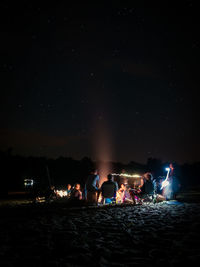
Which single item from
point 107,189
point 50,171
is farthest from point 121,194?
point 50,171

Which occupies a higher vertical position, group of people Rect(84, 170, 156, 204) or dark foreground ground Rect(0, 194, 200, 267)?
group of people Rect(84, 170, 156, 204)

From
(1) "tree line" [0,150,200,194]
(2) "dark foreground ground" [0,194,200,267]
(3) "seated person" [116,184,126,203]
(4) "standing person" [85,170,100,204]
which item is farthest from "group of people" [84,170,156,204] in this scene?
(1) "tree line" [0,150,200,194]

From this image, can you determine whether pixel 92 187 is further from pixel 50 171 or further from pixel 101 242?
pixel 50 171

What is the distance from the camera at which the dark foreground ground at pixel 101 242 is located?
3352mm

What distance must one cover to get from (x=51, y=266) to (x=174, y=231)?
2.96m

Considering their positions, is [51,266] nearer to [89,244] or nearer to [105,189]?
[89,244]

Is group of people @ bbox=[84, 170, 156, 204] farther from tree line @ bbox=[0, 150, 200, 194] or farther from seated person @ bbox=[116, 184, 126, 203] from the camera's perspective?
tree line @ bbox=[0, 150, 200, 194]

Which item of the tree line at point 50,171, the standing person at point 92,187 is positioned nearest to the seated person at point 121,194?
the standing person at point 92,187

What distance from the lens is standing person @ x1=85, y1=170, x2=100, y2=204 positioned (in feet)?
33.4

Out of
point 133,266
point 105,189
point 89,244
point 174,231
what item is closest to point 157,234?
point 174,231

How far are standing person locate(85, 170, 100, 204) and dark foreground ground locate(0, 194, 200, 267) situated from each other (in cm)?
375

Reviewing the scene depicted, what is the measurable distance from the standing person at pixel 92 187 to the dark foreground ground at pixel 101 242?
12.3 feet

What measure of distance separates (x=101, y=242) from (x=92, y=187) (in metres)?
5.97

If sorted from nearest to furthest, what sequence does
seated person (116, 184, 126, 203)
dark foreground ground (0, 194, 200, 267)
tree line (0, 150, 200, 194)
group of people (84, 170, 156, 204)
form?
dark foreground ground (0, 194, 200, 267)
group of people (84, 170, 156, 204)
seated person (116, 184, 126, 203)
tree line (0, 150, 200, 194)
